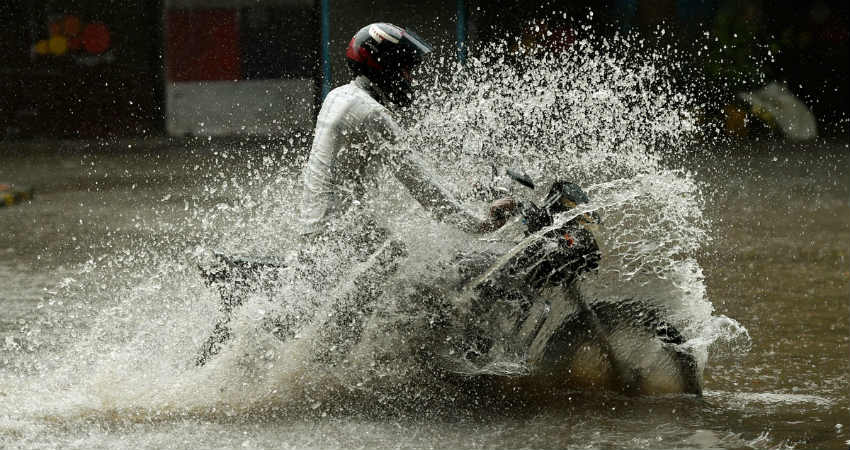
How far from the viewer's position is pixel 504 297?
14.9 feet

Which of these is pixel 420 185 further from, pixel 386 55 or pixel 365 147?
pixel 386 55

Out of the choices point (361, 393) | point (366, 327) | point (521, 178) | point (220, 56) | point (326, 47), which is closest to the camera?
point (521, 178)

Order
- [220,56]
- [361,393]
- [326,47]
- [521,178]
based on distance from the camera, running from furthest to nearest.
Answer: [220,56], [326,47], [361,393], [521,178]

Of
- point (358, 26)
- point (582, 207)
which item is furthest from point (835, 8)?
point (582, 207)

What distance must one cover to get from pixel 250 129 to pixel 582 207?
13403mm

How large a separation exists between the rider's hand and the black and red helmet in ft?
2.10

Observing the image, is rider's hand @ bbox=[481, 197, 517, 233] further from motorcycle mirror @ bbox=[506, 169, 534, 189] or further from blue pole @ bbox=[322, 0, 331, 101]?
blue pole @ bbox=[322, 0, 331, 101]

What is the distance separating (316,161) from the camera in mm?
4605

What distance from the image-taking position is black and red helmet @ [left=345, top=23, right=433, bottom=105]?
181 inches

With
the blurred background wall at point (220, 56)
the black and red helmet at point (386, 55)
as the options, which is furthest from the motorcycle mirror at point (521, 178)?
the blurred background wall at point (220, 56)

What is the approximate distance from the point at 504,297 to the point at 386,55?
109 cm

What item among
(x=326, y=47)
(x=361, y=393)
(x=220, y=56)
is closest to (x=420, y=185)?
(x=361, y=393)

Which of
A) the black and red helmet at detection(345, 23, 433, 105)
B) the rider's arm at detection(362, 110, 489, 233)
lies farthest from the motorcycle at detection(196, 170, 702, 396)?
the black and red helmet at detection(345, 23, 433, 105)

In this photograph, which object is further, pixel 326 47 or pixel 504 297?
pixel 326 47
